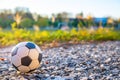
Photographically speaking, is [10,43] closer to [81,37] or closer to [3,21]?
[81,37]

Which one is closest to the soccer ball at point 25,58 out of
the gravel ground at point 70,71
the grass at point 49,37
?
the gravel ground at point 70,71

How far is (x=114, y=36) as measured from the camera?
16.4 meters

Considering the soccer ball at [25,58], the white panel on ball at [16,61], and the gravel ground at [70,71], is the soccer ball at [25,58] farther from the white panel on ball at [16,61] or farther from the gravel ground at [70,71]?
the gravel ground at [70,71]

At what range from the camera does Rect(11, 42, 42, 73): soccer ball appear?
6.01m

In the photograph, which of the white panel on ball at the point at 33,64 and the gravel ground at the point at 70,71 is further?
the white panel on ball at the point at 33,64

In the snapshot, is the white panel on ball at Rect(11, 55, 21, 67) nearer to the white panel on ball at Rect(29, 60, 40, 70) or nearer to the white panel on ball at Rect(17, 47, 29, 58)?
the white panel on ball at Rect(17, 47, 29, 58)

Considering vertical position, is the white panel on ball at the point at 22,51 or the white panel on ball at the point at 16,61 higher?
the white panel on ball at the point at 22,51

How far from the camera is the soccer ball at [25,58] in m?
6.01

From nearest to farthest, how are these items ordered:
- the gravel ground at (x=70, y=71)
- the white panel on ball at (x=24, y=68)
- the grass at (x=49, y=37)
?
1. the gravel ground at (x=70, y=71)
2. the white panel on ball at (x=24, y=68)
3. the grass at (x=49, y=37)

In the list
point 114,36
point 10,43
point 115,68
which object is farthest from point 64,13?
point 115,68

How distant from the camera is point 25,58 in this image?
237 inches

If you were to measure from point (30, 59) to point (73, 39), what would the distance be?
8593 mm

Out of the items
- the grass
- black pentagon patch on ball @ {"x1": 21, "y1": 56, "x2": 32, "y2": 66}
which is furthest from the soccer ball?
the grass

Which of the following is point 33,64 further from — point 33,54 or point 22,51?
point 22,51
